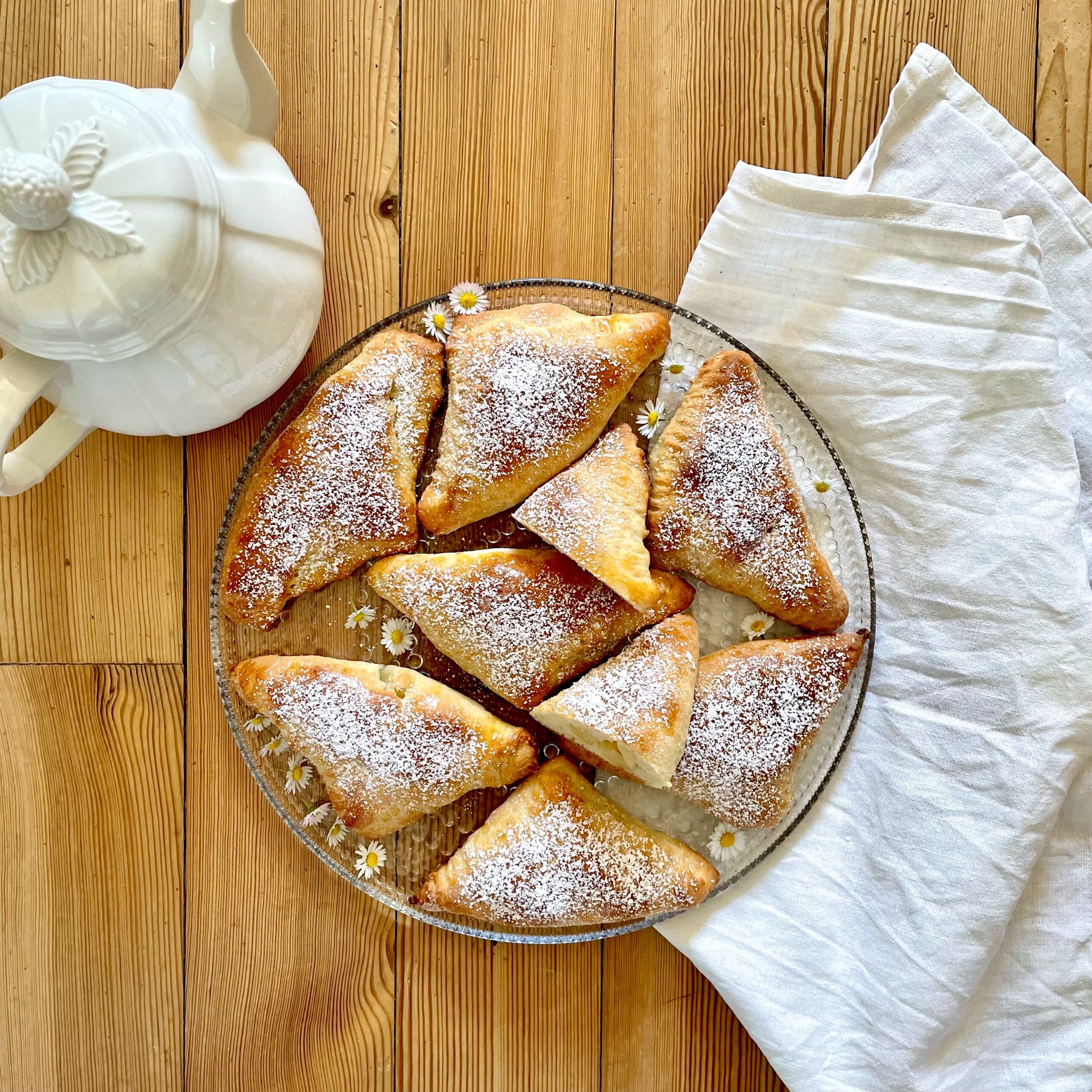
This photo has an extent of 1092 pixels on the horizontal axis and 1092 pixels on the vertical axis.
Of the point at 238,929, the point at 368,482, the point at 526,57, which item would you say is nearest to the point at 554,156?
the point at 526,57

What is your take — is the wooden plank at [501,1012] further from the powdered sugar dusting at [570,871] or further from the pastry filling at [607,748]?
the pastry filling at [607,748]

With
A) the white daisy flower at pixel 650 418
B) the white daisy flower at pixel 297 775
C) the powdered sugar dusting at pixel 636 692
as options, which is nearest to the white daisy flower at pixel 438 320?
the white daisy flower at pixel 650 418

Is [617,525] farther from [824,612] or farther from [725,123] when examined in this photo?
[725,123]

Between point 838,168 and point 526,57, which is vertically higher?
point 526,57

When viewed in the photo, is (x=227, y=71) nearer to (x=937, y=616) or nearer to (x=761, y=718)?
(x=761, y=718)

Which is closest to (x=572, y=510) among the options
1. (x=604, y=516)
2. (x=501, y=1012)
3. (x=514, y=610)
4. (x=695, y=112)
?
(x=604, y=516)
